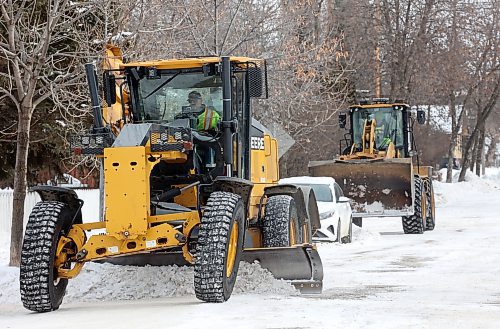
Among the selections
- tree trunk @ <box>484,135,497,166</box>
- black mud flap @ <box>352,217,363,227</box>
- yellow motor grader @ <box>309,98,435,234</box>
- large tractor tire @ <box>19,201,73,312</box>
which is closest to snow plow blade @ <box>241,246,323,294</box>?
large tractor tire @ <box>19,201,73,312</box>

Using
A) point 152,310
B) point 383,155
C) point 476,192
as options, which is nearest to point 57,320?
point 152,310

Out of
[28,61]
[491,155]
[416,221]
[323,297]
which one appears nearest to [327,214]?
[416,221]

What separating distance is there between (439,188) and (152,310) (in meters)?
37.2

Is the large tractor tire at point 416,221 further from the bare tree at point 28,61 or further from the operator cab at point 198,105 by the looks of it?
the operator cab at point 198,105

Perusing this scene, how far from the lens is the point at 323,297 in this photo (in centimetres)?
1076

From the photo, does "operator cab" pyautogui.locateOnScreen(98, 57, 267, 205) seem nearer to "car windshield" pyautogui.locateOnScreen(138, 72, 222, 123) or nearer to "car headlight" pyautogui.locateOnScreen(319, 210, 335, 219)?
"car windshield" pyautogui.locateOnScreen(138, 72, 222, 123)

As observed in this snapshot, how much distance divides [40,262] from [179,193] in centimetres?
176

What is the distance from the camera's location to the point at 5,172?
2155 centimetres

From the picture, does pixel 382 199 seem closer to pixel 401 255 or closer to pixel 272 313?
pixel 401 255

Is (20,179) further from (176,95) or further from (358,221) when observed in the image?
(358,221)

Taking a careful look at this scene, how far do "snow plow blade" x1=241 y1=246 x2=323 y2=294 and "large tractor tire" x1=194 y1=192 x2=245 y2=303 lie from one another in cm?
104

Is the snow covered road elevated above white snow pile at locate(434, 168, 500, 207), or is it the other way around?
the snow covered road

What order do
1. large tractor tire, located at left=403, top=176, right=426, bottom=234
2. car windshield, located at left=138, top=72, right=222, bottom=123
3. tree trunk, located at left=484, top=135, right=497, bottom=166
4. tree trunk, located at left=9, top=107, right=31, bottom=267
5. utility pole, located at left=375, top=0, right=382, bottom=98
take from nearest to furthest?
car windshield, located at left=138, top=72, right=222, bottom=123 → tree trunk, located at left=9, top=107, right=31, bottom=267 → large tractor tire, located at left=403, top=176, right=426, bottom=234 → utility pole, located at left=375, top=0, right=382, bottom=98 → tree trunk, located at left=484, top=135, right=497, bottom=166

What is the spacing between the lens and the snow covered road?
27.6ft
